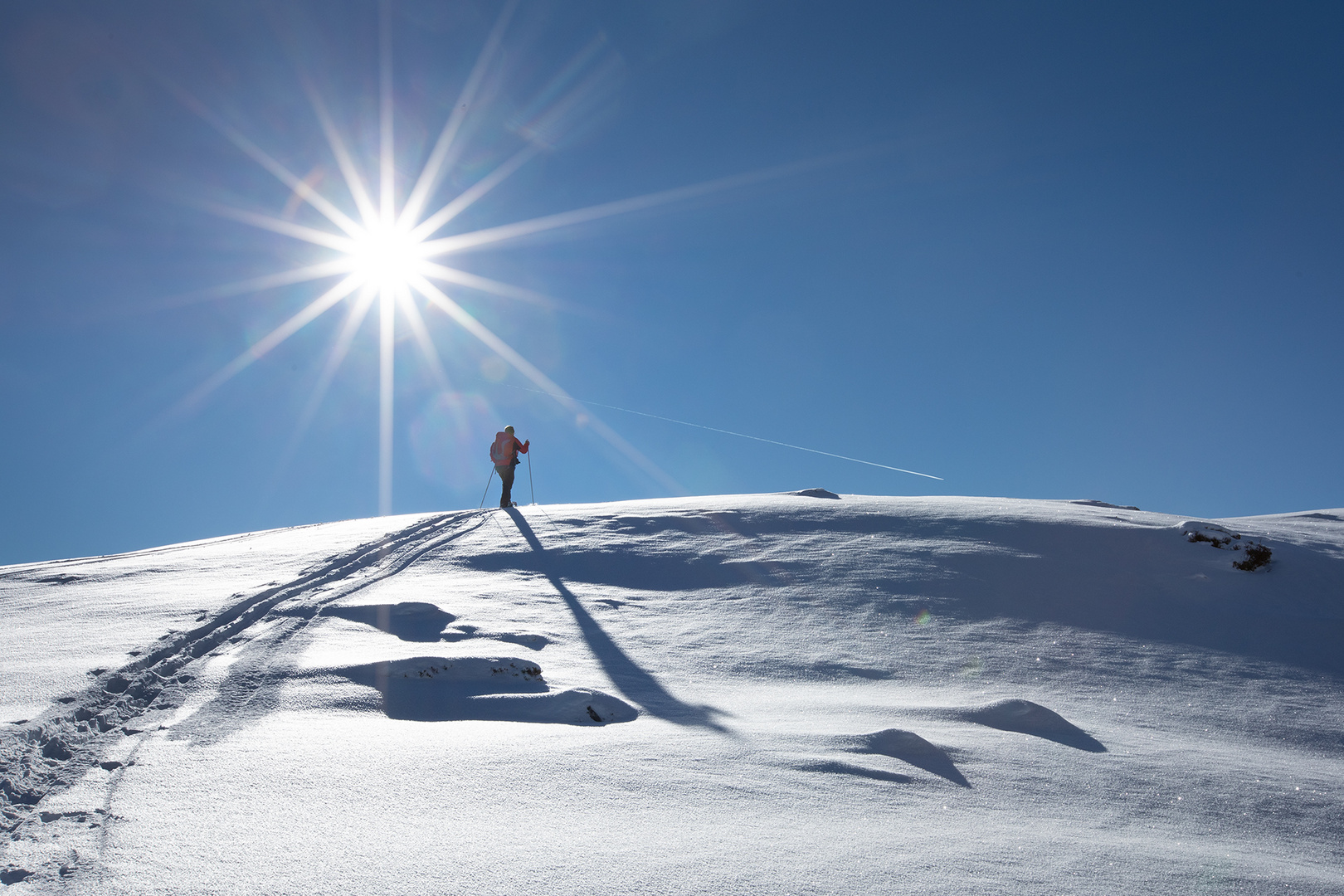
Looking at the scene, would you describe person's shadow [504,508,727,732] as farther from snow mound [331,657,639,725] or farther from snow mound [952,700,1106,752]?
snow mound [952,700,1106,752]

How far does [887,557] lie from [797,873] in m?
6.29

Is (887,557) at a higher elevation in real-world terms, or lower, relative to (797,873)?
higher

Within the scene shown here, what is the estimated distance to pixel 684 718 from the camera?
4.20 m

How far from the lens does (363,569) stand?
25.1ft

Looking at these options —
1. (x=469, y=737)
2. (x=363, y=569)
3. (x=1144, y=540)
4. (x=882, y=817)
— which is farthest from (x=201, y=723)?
(x=1144, y=540)

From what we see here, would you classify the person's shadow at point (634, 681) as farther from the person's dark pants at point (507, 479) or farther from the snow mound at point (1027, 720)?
the person's dark pants at point (507, 479)

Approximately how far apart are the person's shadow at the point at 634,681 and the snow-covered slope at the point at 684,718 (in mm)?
37

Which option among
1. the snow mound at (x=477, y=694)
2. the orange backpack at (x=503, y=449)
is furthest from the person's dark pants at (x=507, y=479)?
the snow mound at (x=477, y=694)

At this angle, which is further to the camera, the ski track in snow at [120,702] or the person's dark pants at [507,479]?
the person's dark pants at [507,479]

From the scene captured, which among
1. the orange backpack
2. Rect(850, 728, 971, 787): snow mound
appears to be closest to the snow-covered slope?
Rect(850, 728, 971, 787): snow mound

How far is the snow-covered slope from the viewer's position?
8.27 ft

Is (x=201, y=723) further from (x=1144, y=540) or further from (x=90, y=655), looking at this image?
(x=1144, y=540)

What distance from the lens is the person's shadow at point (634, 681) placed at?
426cm

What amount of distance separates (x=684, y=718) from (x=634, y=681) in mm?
755
